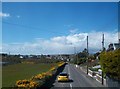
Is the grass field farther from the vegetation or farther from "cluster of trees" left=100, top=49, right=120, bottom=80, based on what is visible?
"cluster of trees" left=100, top=49, right=120, bottom=80

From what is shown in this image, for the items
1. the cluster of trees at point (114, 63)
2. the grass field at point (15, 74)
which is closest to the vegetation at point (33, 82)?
the grass field at point (15, 74)

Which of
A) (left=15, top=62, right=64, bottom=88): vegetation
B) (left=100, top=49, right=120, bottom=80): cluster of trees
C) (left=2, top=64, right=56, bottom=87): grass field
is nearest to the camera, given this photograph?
(left=15, top=62, right=64, bottom=88): vegetation

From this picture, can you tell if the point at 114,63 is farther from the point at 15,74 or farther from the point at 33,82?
the point at 15,74

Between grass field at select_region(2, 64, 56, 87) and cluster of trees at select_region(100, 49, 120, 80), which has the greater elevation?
cluster of trees at select_region(100, 49, 120, 80)

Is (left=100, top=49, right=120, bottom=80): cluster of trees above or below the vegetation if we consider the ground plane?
above

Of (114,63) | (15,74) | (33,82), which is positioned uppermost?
(114,63)

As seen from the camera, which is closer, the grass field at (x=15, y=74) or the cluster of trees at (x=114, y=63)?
the cluster of trees at (x=114, y=63)

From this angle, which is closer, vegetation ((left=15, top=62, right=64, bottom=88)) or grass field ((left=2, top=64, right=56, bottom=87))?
vegetation ((left=15, top=62, right=64, bottom=88))

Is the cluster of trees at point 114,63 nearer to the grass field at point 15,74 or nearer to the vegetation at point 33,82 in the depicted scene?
the vegetation at point 33,82

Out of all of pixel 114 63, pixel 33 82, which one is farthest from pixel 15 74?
pixel 33 82

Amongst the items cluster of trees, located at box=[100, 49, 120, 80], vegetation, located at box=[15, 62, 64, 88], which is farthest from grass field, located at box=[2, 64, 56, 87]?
cluster of trees, located at box=[100, 49, 120, 80]

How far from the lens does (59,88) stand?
3594cm

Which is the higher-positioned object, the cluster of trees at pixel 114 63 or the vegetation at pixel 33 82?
the cluster of trees at pixel 114 63

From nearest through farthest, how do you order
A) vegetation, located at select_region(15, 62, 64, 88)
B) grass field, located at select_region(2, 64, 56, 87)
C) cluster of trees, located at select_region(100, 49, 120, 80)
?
vegetation, located at select_region(15, 62, 64, 88) < cluster of trees, located at select_region(100, 49, 120, 80) < grass field, located at select_region(2, 64, 56, 87)
